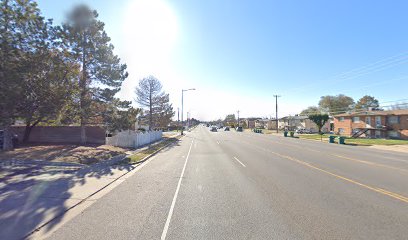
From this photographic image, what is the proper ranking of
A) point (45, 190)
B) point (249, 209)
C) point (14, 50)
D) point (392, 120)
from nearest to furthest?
point (249, 209)
point (45, 190)
point (14, 50)
point (392, 120)

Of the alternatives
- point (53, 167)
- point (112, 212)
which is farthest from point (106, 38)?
point (112, 212)

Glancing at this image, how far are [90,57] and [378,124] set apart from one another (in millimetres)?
54539

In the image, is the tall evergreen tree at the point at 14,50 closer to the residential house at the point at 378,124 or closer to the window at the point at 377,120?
the residential house at the point at 378,124

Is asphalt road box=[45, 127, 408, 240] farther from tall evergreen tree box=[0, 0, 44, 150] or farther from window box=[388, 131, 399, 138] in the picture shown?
window box=[388, 131, 399, 138]

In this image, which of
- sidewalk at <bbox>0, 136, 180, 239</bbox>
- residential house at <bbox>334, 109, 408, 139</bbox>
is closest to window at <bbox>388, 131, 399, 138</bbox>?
residential house at <bbox>334, 109, 408, 139</bbox>

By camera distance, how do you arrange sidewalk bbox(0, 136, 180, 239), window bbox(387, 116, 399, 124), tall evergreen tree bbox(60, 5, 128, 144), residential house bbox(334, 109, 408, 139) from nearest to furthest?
sidewalk bbox(0, 136, 180, 239)
tall evergreen tree bbox(60, 5, 128, 144)
residential house bbox(334, 109, 408, 139)
window bbox(387, 116, 399, 124)

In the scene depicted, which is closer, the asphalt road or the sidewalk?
the asphalt road

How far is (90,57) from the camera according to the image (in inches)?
990

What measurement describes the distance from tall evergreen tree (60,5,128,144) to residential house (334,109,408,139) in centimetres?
4984

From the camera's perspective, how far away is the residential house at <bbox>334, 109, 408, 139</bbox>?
50844 millimetres

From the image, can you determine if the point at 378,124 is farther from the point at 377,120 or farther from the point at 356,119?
the point at 356,119

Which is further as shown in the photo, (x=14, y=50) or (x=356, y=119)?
(x=356, y=119)

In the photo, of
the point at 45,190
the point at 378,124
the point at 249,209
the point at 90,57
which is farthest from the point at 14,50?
the point at 378,124

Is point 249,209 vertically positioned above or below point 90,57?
below
